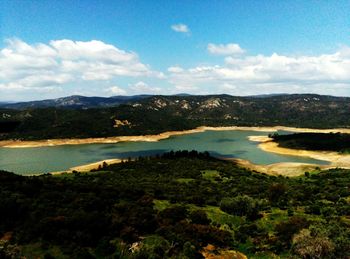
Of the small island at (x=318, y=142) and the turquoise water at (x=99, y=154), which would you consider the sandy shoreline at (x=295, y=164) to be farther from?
the turquoise water at (x=99, y=154)

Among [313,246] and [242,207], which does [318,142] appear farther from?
[313,246]

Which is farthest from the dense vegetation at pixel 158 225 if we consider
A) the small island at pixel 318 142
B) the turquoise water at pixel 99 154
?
the small island at pixel 318 142

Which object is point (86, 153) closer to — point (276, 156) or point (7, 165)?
point (7, 165)

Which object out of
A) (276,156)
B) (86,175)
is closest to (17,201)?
(86,175)

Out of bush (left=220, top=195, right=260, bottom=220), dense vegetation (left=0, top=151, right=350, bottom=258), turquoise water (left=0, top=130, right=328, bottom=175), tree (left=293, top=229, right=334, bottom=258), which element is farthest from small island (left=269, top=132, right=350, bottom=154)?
tree (left=293, top=229, right=334, bottom=258)

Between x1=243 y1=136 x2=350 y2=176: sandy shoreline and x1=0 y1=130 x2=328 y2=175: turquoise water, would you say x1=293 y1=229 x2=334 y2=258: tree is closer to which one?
x1=243 y1=136 x2=350 y2=176: sandy shoreline
